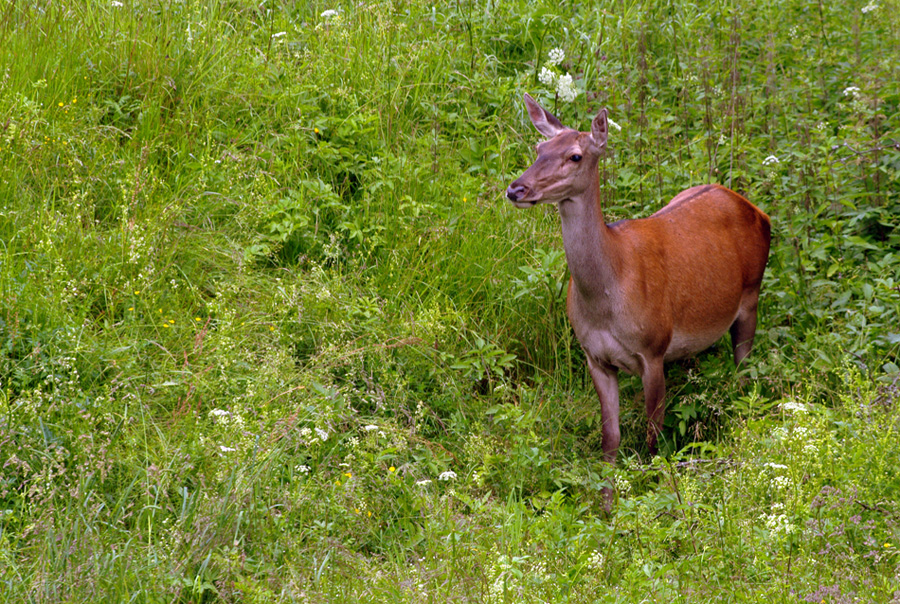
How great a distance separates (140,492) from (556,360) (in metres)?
2.55

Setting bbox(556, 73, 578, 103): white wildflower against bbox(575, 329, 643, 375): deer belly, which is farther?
bbox(556, 73, 578, 103): white wildflower

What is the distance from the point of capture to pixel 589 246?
4.84 m

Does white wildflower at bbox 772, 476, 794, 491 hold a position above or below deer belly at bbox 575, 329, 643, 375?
above

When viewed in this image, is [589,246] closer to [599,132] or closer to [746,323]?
[599,132]

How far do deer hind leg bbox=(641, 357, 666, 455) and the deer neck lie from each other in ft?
1.39

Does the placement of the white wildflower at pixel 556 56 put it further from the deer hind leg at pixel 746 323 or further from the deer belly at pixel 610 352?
the deer belly at pixel 610 352

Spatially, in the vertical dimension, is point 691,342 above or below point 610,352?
below

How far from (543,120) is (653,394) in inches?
60.3

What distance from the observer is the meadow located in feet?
11.3

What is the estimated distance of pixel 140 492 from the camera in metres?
3.82

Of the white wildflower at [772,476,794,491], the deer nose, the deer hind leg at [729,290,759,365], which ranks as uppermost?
the deer nose

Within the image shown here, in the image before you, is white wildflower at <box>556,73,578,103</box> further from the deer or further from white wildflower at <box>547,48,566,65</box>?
the deer

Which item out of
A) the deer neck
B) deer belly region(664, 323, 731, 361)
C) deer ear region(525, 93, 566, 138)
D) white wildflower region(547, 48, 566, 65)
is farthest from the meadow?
deer ear region(525, 93, 566, 138)

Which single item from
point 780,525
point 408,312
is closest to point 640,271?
point 408,312
